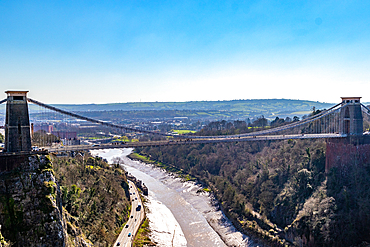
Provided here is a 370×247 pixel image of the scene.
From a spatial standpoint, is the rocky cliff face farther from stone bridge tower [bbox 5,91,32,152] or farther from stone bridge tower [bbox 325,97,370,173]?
stone bridge tower [bbox 325,97,370,173]

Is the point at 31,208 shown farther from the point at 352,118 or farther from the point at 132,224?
the point at 352,118

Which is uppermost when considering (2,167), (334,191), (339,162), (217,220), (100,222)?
(2,167)

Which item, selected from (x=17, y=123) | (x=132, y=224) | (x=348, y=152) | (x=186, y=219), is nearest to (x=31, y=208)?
(x=17, y=123)

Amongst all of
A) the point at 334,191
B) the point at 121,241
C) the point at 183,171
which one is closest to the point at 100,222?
the point at 121,241

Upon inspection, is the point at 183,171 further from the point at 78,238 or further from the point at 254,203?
the point at 78,238

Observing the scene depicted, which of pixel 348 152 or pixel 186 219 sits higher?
pixel 348 152

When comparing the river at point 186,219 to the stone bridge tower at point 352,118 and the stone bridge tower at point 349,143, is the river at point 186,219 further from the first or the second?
the stone bridge tower at point 352,118
